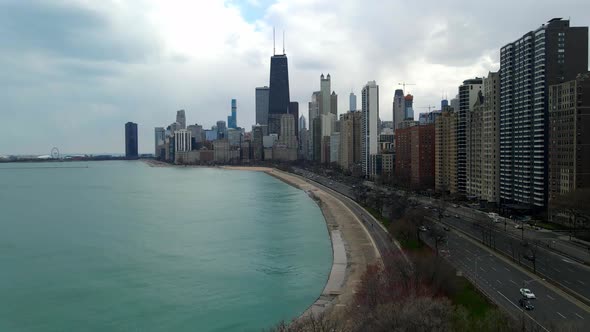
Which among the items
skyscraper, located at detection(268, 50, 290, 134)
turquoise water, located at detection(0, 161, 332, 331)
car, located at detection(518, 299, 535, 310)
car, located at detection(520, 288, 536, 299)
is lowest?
turquoise water, located at detection(0, 161, 332, 331)

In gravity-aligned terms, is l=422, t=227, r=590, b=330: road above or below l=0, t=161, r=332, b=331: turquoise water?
above

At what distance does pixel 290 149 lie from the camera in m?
90.2

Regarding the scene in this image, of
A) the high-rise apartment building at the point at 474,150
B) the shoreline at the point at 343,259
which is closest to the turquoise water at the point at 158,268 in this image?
the shoreline at the point at 343,259

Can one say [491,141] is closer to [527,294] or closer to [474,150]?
[474,150]

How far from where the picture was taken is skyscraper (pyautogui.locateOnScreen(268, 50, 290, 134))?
97.8 m

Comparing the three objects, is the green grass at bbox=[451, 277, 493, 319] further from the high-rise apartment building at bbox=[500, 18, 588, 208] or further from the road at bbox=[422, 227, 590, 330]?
the high-rise apartment building at bbox=[500, 18, 588, 208]

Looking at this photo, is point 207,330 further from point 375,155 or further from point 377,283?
point 375,155

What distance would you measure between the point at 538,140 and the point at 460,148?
291 inches

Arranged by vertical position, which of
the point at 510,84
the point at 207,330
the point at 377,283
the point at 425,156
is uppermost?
the point at 510,84

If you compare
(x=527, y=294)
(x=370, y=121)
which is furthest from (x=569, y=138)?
(x=370, y=121)

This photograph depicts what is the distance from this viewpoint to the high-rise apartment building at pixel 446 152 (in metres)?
26.5

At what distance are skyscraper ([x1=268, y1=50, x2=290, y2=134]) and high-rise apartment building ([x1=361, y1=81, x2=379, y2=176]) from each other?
5555cm

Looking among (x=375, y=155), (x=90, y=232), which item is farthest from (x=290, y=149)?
(x=90, y=232)

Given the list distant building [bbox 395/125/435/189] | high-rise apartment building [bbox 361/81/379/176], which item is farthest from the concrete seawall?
high-rise apartment building [bbox 361/81/379/176]
